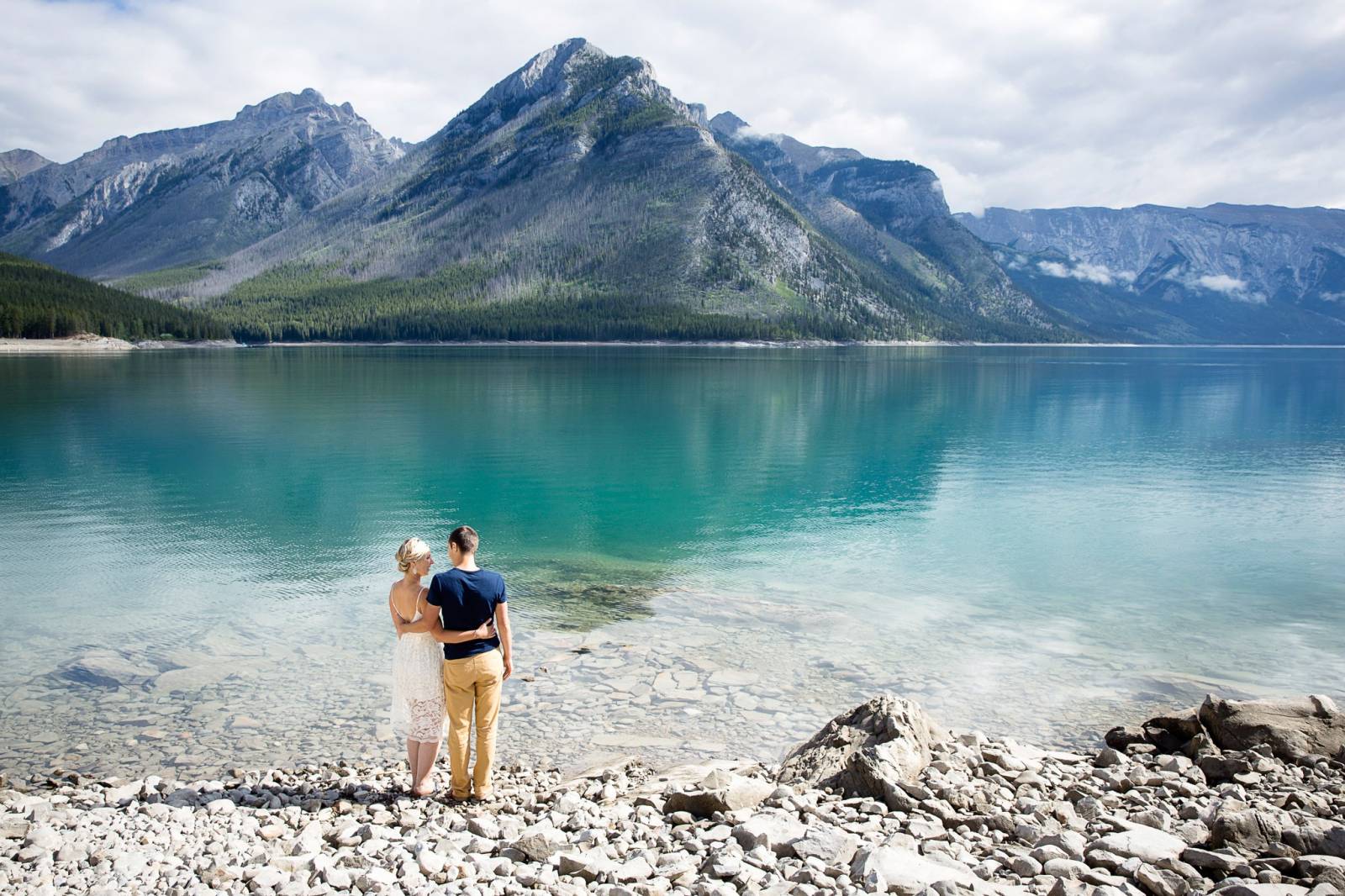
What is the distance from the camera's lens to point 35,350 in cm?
16050

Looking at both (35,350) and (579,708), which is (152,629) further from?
(35,350)

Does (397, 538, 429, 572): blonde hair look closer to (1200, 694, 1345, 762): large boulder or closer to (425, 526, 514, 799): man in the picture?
(425, 526, 514, 799): man

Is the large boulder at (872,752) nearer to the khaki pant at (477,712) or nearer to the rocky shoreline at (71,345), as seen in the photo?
the khaki pant at (477,712)

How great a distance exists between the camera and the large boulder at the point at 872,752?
30.9ft

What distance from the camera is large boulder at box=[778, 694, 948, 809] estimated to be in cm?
942

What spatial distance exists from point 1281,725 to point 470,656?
33.8 ft

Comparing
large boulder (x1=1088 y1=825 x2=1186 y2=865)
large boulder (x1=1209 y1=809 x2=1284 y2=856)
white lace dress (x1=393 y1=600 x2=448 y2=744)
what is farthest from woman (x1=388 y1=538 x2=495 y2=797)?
large boulder (x1=1209 y1=809 x2=1284 y2=856)

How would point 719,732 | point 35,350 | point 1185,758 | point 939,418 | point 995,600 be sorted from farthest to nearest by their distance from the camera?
1. point 35,350
2. point 939,418
3. point 995,600
4. point 719,732
5. point 1185,758

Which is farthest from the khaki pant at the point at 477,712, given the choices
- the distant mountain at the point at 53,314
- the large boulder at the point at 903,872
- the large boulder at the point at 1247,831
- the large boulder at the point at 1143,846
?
the distant mountain at the point at 53,314

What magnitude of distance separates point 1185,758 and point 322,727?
1204 cm

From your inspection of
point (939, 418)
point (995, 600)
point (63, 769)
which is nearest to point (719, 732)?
point (63, 769)

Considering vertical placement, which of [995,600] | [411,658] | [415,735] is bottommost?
[995,600]

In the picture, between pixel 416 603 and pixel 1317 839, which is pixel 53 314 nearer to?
pixel 416 603

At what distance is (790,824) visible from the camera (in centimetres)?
838
